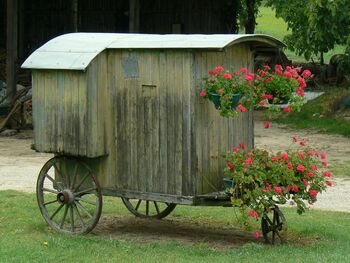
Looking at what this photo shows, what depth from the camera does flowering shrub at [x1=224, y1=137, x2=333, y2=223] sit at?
7.54m

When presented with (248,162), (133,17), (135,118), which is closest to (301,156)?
(248,162)

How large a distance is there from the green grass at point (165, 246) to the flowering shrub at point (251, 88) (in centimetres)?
133

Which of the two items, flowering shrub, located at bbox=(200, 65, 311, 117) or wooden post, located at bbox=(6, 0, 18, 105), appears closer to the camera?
flowering shrub, located at bbox=(200, 65, 311, 117)

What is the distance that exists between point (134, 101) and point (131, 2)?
39.3 feet

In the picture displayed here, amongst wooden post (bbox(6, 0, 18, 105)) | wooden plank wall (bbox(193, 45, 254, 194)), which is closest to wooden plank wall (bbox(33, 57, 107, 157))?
wooden plank wall (bbox(193, 45, 254, 194))

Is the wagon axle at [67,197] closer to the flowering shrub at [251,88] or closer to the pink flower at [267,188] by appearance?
the flowering shrub at [251,88]

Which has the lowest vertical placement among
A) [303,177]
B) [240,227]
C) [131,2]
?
[240,227]

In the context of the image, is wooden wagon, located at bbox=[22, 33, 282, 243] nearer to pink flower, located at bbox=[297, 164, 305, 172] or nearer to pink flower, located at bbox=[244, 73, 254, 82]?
pink flower, located at bbox=[244, 73, 254, 82]

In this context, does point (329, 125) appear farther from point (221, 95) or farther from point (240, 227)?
point (221, 95)

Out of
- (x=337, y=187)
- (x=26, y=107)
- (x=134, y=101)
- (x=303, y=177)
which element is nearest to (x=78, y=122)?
(x=134, y=101)

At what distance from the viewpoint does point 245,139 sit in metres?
8.50

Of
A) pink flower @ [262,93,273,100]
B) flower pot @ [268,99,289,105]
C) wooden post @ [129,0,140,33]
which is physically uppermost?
wooden post @ [129,0,140,33]

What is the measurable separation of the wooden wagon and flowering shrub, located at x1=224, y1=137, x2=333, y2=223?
1.11 feet

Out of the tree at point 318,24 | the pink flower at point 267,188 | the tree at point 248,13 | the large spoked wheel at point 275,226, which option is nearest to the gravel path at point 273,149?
the tree at point 318,24
